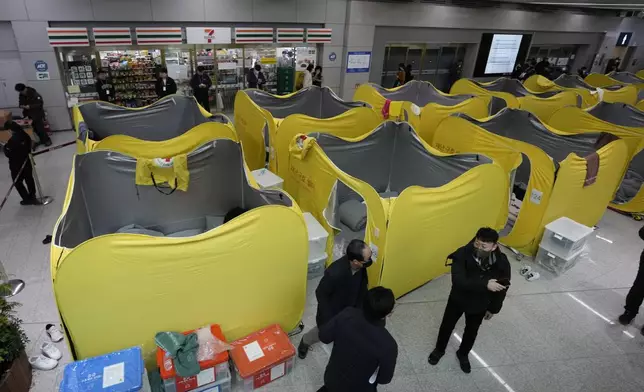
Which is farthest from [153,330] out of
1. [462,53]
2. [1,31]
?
[462,53]

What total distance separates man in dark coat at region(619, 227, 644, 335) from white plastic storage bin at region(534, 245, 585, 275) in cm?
66

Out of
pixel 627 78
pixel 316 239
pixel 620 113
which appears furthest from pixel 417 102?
pixel 627 78

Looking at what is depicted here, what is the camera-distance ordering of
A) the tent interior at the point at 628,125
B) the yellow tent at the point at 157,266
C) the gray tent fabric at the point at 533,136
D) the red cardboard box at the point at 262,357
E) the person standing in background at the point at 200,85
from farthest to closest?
1. the person standing in background at the point at 200,85
2. the tent interior at the point at 628,125
3. the gray tent fabric at the point at 533,136
4. the red cardboard box at the point at 262,357
5. the yellow tent at the point at 157,266

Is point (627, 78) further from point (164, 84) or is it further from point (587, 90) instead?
point (164, 84)

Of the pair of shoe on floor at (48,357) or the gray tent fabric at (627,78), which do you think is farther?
the gray tent fabric at (627,78)

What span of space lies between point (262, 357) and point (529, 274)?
3.05m

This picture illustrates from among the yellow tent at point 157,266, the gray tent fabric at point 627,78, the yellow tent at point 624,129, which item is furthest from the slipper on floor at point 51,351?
the gray tent fabric at point 627,78

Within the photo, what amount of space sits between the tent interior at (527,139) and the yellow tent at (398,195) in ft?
2.07

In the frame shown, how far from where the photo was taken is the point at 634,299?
A: 11.7 feet

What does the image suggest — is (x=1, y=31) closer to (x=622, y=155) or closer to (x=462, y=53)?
(x=622, y=155)

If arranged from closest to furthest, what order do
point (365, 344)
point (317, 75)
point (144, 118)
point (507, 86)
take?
point (365, 344) → point (144, 118) → point (507, 86) → point (317, 75)

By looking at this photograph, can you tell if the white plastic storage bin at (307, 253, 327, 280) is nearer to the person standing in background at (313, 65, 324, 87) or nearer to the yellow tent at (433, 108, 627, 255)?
the yellow tent at (433, 108, 627, 255)

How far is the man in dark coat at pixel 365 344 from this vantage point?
75.5 inches

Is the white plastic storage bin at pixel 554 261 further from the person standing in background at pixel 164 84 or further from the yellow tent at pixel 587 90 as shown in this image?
the person standing in background at pixel 164 84
